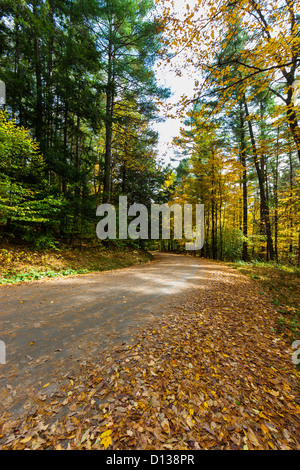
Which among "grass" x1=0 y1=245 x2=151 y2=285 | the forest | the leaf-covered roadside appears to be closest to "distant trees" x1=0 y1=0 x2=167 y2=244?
the forest

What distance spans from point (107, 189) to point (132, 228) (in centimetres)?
384

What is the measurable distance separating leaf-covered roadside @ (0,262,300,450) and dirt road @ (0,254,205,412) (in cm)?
30

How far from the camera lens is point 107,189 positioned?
478 inches

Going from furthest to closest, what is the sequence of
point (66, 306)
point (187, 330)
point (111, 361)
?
point (66, 306) → point (187, 330) → point (111, 361)

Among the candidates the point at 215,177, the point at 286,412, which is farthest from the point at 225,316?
the point at 215,177

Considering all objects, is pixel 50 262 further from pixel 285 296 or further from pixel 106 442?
pixel 285 296

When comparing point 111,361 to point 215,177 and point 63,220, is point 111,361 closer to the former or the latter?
point 63,220

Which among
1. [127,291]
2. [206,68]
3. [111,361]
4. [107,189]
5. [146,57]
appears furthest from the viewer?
[107,189]

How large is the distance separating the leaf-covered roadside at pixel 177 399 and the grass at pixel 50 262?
17.2ft
